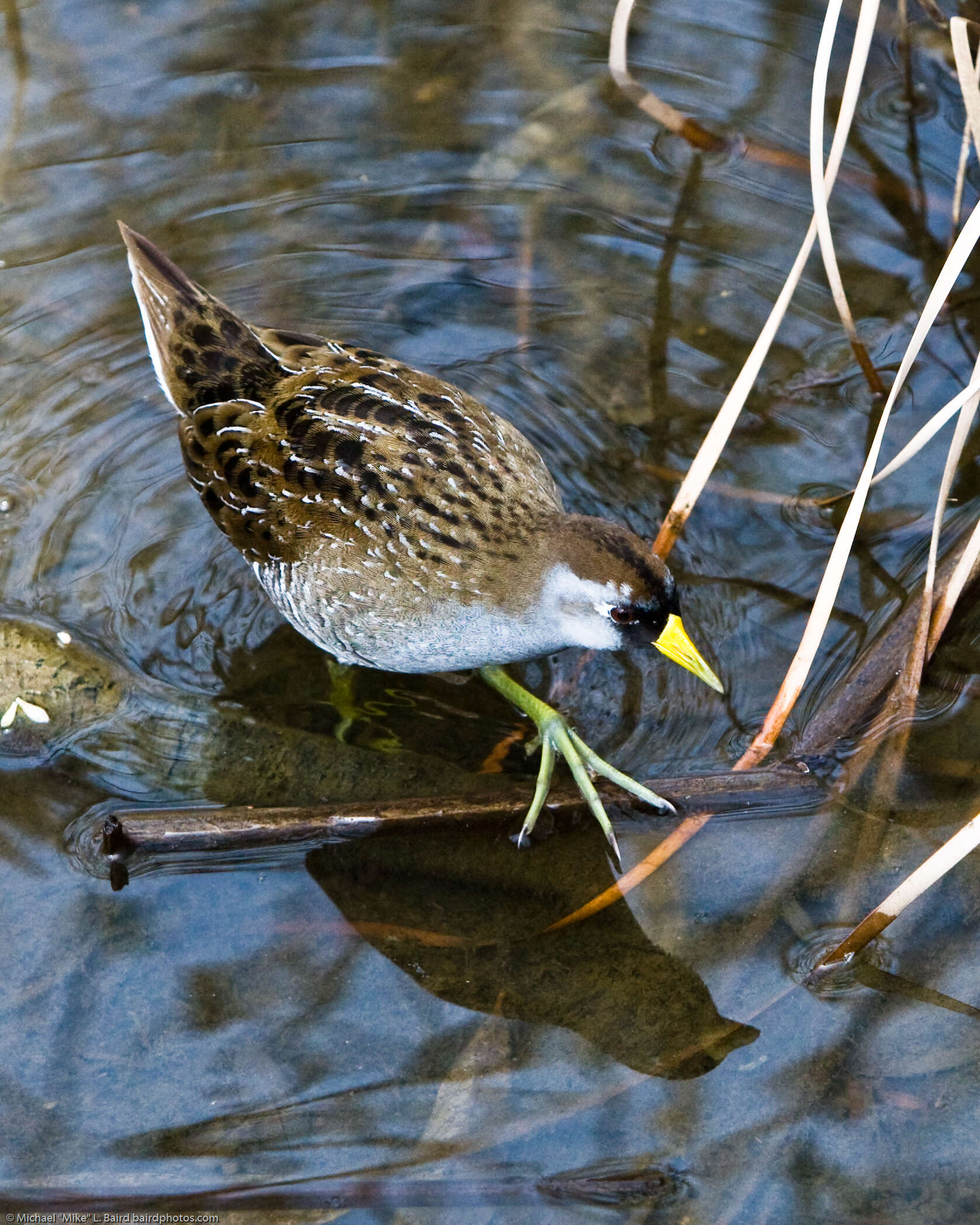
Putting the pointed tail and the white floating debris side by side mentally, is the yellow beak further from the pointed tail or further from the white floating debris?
the white floating debris

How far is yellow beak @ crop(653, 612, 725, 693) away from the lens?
3318 mm

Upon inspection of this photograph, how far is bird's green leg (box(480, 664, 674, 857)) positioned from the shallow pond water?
0.09m

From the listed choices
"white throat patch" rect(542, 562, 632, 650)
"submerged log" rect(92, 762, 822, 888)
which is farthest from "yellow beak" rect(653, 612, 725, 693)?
"submerged log" rect(92, 762, 822, 888)

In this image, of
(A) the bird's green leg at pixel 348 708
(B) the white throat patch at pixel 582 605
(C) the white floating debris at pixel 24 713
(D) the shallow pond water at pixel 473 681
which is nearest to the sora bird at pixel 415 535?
(B) the white throat patch at pixel 582 605

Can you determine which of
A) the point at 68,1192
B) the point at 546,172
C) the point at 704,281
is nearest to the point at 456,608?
the point at 68,1192

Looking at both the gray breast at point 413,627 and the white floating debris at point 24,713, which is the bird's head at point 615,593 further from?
the white floating debris at point 24,713

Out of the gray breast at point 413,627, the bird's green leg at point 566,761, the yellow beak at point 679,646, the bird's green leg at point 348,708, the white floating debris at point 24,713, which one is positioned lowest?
the bird's green leg at point 348,708

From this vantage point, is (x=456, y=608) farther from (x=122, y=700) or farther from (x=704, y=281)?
(x=704, y=281)

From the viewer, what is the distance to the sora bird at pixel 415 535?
3.37 metres

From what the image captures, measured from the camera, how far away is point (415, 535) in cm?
344

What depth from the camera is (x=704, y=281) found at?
489 cm

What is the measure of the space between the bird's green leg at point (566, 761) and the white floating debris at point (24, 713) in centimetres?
135

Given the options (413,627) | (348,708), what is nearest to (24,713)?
(348,708)

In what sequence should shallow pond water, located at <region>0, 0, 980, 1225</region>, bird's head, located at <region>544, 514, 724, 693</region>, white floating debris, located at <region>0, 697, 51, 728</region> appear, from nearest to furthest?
shallow pond water, located at <region>0, 0, 980, 1225</region> → bird's head, located at <region>544, 514, 724, 693</region> → white floating debris, located at <region>0, 697, 51, 728</region>
